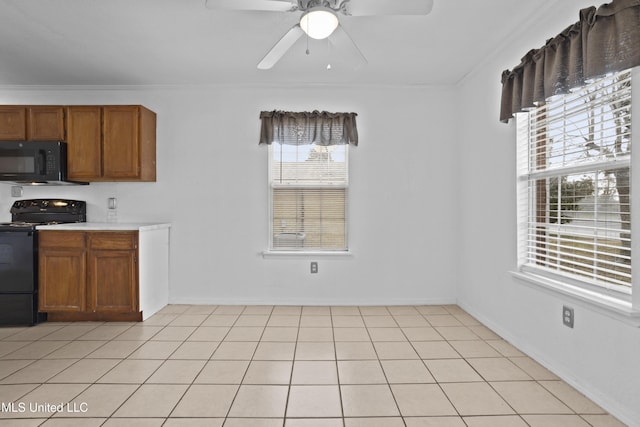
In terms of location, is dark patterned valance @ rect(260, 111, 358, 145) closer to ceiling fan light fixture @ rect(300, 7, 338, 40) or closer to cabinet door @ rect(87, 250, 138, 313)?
cabinet door @ rect(87, 250, 138, 313)

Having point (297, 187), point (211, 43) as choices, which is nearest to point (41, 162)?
point (211, 43)

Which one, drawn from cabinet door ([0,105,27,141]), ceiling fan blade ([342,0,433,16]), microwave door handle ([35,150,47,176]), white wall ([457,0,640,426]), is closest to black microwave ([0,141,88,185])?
microwave door handle ([35,150,47,176])

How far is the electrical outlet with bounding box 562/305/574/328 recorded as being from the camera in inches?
89.7

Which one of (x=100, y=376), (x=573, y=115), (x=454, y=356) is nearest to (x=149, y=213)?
(x=100, y=376)

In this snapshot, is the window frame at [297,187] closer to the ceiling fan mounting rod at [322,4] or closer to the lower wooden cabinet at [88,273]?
the lower wooden cabinet at [88,273]

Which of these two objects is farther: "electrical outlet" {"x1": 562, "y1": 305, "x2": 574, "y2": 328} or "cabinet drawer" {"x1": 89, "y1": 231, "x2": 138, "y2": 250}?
"cabinet drawer" {"x1": 89, "y1": 231, "x2": 138, "y2": 250}

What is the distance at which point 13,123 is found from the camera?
374 centimetres

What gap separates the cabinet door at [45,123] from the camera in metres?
3.74

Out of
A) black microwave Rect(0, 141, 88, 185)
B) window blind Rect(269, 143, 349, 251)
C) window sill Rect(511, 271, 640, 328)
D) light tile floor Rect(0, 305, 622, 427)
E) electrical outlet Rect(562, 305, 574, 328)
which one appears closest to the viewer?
window sill Rect(511, 271, 640, 328)

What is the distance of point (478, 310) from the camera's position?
3572 millimetres

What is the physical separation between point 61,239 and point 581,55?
14.3 ft

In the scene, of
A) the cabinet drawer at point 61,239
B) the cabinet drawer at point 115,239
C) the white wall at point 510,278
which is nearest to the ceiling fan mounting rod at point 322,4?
the white wall at point 510,278

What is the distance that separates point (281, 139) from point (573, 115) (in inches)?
105

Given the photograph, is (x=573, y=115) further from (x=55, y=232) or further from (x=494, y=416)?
(x=55, y=232)
